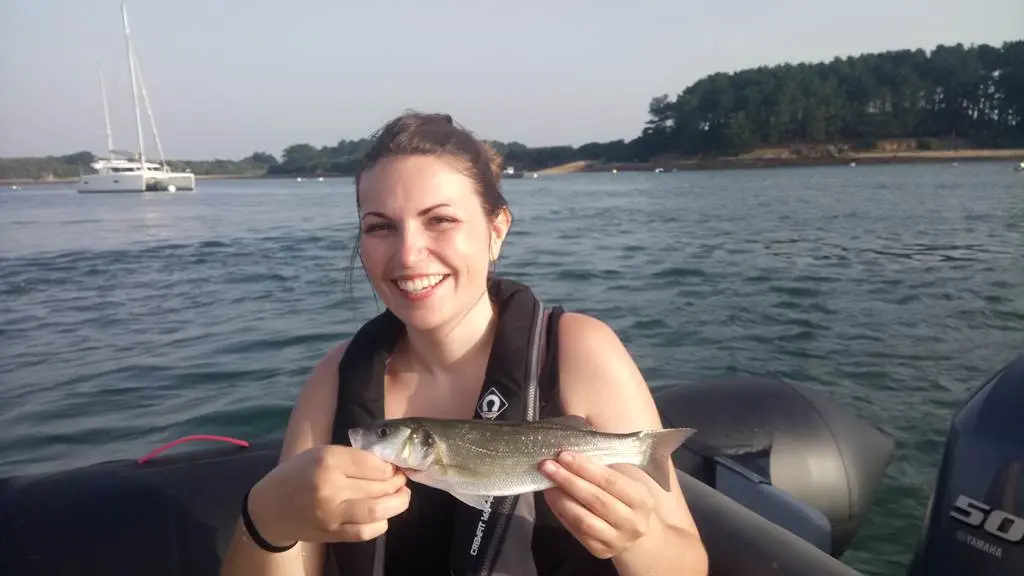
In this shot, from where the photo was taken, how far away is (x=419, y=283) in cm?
268

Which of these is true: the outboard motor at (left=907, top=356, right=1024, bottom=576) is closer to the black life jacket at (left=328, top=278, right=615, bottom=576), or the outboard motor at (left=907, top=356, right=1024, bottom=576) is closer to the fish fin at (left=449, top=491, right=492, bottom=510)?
the black life jacket at (left=328, top=278, right=615, bottom=576)

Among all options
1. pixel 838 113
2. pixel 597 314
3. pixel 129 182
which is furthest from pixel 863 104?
pixel 597 314

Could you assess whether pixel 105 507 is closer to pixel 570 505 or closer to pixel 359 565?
pixel 359 565

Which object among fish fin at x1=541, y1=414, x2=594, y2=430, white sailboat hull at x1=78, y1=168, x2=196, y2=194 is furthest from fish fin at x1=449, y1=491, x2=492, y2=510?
white sailboat hull at x1=78, y1=168, x2=196, y2=194

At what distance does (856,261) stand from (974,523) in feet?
50.3

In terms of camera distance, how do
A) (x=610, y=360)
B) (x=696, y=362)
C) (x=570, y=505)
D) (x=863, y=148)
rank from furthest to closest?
(x=863, y=148) < (x=696, y=362) < (x=610, y=360) < (x=570, y=505)

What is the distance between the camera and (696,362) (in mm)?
10078

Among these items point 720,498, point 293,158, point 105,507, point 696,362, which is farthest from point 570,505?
point 293,158

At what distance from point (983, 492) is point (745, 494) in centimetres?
149

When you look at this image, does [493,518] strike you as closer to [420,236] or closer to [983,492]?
[420,236]

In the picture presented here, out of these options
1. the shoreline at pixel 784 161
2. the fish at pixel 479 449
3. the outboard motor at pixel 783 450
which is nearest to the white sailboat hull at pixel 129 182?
the shoreline at pixel 784 161

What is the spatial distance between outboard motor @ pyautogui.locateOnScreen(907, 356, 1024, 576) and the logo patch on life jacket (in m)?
2.04

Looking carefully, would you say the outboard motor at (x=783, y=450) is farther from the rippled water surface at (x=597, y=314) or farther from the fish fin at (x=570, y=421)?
the fish fin at (x=570, y=421)

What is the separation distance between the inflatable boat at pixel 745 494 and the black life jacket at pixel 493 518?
80cm
